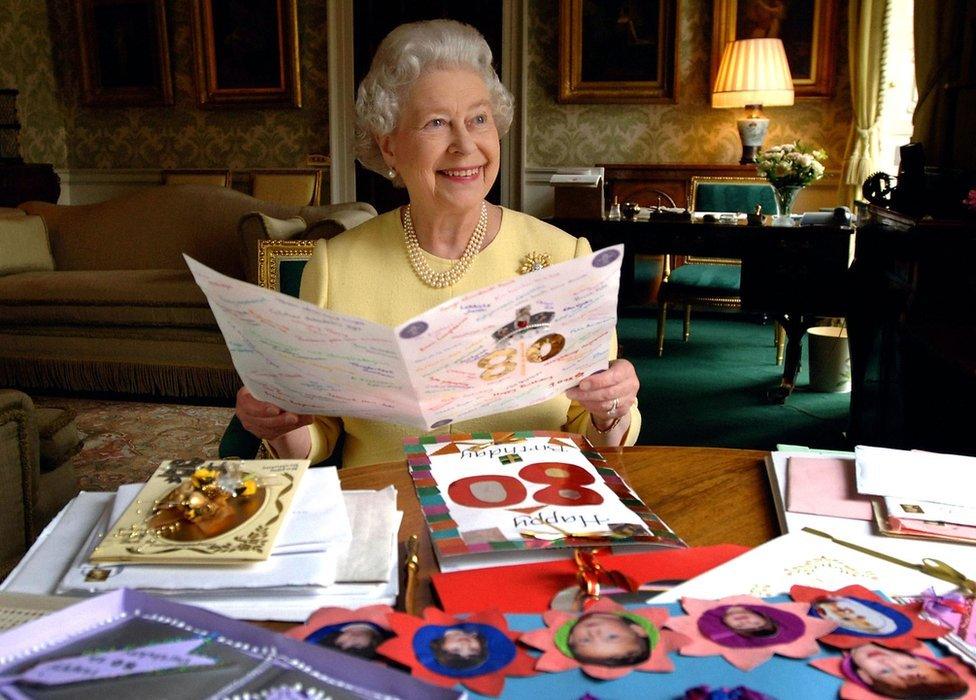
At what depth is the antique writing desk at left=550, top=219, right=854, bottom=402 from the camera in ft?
12.0

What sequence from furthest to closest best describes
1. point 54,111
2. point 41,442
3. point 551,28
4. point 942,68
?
point 54,111 → point 551,28 → point 942,68 → point 41,442

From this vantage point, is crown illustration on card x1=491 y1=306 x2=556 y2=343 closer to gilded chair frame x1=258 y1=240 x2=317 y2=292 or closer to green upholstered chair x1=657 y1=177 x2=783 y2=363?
gilded chair frame x1=258 y1=240 x2=317 y2=292

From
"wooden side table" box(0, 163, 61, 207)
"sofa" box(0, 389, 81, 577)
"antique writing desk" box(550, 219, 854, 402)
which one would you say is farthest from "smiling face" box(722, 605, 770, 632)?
"wooden side table" box(0, 163, 61, 207)

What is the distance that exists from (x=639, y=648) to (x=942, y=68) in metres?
4.06

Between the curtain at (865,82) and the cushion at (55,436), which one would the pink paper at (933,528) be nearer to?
the cushion at (55,436)

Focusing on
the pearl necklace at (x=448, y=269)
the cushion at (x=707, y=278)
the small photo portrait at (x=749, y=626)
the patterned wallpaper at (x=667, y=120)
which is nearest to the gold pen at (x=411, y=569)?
the small photo portrait at (x=749, y=626)

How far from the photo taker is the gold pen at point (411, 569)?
71 cm

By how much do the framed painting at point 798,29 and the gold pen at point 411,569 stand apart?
5395 mm

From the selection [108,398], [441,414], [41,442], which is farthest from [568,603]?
[108,398]

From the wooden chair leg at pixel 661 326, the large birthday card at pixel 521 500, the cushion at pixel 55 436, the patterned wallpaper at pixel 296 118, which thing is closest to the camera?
the large birthday card at pixel 521 500

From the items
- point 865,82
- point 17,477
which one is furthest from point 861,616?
point 865,82

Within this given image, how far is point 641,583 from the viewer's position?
729mm

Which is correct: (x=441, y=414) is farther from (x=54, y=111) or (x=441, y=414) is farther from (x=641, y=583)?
(x=54, y=111)

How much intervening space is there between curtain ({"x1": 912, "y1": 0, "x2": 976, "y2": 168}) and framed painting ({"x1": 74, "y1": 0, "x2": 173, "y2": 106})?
539 centimetres
